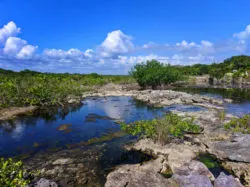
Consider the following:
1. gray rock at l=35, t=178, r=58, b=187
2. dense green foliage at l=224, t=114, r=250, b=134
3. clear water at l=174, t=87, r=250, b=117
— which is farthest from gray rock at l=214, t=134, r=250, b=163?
clear water at l=174, t=87, r=250, b=117

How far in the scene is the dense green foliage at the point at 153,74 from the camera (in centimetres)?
4341

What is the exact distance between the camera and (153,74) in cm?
4312

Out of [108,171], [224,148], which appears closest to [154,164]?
[108,171]

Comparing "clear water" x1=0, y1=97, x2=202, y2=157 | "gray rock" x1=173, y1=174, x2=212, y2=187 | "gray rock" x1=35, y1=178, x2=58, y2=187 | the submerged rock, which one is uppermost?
"gray rock" x1=173, y1=174, x2=212, y2=187

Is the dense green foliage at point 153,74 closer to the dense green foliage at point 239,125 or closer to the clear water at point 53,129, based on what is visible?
the clear water at point 53,129

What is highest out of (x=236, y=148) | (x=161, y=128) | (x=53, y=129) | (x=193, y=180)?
(x=161, y=128)

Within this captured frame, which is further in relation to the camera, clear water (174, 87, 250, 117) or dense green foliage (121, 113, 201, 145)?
clear water (174, 87, 250, 117)

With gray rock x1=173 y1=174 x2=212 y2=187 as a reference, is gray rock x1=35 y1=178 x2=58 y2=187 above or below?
below

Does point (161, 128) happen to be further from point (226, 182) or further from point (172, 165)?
point (226, 182)

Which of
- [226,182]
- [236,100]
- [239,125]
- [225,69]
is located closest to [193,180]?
[226,182]

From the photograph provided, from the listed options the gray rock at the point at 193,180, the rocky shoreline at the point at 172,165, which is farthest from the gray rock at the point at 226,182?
the gray rock at the point at 193,180

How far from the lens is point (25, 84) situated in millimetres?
23250

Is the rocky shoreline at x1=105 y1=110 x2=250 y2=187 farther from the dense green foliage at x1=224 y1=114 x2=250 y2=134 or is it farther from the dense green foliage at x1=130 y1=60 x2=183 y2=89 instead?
the dense green foliage at x1=130 y1=60 x2=183 y2=89

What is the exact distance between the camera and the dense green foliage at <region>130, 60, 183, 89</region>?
43.4 m
